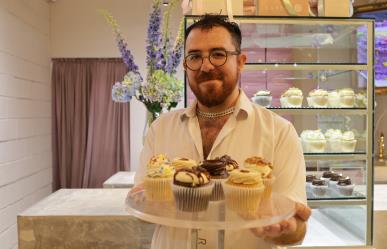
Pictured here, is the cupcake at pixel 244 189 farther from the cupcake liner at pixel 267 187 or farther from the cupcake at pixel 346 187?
the cupcake at pixel 346 187

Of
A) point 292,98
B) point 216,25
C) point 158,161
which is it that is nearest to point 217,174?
point 158,161

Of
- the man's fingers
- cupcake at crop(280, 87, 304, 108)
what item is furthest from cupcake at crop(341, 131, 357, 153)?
the man's fingers

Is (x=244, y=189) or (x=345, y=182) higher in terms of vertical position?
(x=244, y=189)

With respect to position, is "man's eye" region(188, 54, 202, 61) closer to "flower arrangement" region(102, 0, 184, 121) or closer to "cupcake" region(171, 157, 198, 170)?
"cupcake" region(171, 157, 198, 170)

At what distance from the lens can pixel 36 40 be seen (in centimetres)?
515

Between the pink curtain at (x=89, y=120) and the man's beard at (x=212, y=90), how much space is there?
4343mm

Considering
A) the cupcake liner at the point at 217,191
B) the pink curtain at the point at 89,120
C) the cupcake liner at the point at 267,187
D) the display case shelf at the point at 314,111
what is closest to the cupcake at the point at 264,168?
the cupcake liner at the point at 267,187

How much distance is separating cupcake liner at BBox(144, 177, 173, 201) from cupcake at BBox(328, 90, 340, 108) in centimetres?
165

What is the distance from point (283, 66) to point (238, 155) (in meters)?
1.19

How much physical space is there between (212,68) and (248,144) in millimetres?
337

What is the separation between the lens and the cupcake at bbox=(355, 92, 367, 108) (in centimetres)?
249

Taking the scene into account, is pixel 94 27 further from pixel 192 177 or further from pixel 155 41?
pixel 192 177

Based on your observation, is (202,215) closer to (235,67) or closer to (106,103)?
(235,67)

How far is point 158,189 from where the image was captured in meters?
1.33
